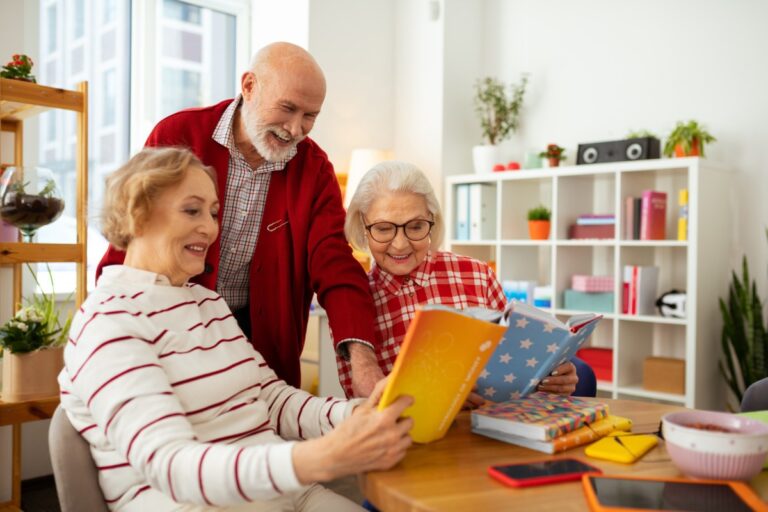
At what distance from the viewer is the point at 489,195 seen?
15.2 feet

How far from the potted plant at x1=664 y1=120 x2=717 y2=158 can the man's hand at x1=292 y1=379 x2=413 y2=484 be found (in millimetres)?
3182

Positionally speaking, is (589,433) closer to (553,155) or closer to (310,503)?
(310,503)

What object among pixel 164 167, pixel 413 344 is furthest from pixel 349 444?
pixel 164 167

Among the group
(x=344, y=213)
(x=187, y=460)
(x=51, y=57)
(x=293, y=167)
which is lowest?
(x=187, y=460)

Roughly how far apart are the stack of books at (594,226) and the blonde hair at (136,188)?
124 inches

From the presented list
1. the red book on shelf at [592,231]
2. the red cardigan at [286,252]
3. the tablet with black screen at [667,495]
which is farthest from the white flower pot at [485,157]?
the tablet with black screen at [667,495]

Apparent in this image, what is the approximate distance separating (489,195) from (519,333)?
3350 mm

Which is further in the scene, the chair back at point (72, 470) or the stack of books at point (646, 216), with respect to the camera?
Result: the stack of books at point (646, 216)

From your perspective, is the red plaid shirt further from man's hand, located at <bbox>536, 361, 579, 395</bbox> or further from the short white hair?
man's hand, located at <bbox>536, 361, 579, 395</bbox>

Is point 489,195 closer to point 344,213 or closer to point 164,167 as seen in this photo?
point 344,213

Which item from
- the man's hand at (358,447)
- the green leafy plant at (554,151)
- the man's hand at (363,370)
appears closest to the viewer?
the man's hand at (358,447)

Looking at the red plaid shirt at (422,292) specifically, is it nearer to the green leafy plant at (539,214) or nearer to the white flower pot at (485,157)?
the green leafy plant at (539,214)

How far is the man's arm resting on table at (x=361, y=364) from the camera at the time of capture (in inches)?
63.5

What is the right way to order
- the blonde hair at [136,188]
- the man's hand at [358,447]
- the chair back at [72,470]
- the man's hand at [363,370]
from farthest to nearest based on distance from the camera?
the man's hand at [363,370] → the blonde hair at [136,188] → the chair back at [72,470] → the man's hand at [358,447]
